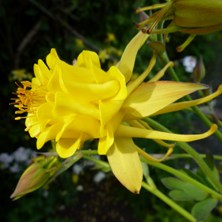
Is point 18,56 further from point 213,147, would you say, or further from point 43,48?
point 213,147

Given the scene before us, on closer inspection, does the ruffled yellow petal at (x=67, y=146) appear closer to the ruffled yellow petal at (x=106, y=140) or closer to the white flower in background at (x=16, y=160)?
the ruffled yellow petal at (x=106, y=140)

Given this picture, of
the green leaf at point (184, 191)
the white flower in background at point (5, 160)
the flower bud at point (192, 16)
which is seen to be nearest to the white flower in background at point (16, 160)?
the white flower in background at point (5, 160)

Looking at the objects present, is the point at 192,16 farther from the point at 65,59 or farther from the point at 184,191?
the point at 65,59

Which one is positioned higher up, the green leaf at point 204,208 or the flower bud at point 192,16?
the flower bud at point 192,16

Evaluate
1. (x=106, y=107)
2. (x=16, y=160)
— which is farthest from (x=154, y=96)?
(x=16, y=160)

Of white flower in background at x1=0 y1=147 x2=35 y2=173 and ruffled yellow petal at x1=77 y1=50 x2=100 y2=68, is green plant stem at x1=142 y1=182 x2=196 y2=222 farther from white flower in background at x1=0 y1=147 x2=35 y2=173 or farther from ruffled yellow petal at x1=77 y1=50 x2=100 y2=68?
white flower in background at x1=0 y1=147 x2=35 y2=173

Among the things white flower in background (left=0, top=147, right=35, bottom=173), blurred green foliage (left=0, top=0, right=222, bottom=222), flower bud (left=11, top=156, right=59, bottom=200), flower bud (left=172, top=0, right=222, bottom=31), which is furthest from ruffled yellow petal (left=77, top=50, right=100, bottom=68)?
white flower in background (left=0, top=147, right=35, bottom=173)

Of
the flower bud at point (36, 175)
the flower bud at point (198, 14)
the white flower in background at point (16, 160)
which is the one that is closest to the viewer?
the flower bud at point (198, 14)

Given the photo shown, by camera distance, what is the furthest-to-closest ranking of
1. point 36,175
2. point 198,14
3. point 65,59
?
point 65,59, point 36,175, point 198,14
